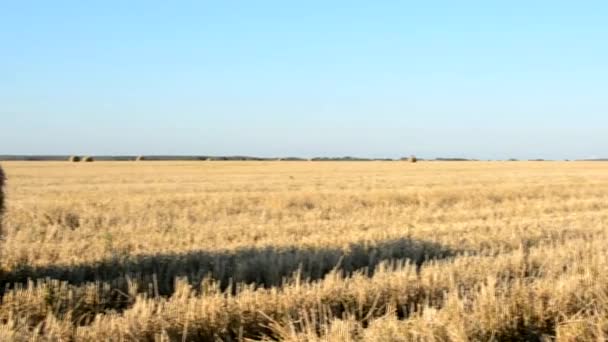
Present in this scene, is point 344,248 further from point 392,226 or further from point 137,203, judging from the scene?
point 137,203

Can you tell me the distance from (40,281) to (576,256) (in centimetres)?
661

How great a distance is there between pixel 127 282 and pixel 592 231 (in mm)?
8943

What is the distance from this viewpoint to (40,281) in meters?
6.57

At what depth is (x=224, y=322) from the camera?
17.4 ft

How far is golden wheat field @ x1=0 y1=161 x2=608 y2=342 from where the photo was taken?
16.9 feet

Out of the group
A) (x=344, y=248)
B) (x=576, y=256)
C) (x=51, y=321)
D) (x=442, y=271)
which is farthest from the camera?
(x=344, y=248)

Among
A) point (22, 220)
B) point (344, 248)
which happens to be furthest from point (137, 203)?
point (344, 248)

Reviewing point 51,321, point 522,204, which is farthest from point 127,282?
point 522,204

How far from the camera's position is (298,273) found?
6.56m

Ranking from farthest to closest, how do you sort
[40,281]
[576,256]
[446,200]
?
[446,200]
[576,256]
[40,281]

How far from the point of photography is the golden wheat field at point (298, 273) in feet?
16.9

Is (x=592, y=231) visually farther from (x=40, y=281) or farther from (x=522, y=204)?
(x=40, y=281)

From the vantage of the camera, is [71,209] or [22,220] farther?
[71,209]

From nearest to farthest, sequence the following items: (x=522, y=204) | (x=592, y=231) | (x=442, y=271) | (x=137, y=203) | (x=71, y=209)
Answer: (x=442, y=271), (x=592, y=231), (x=71, y=209), (x=137, y=203), (x=522, y=204)
